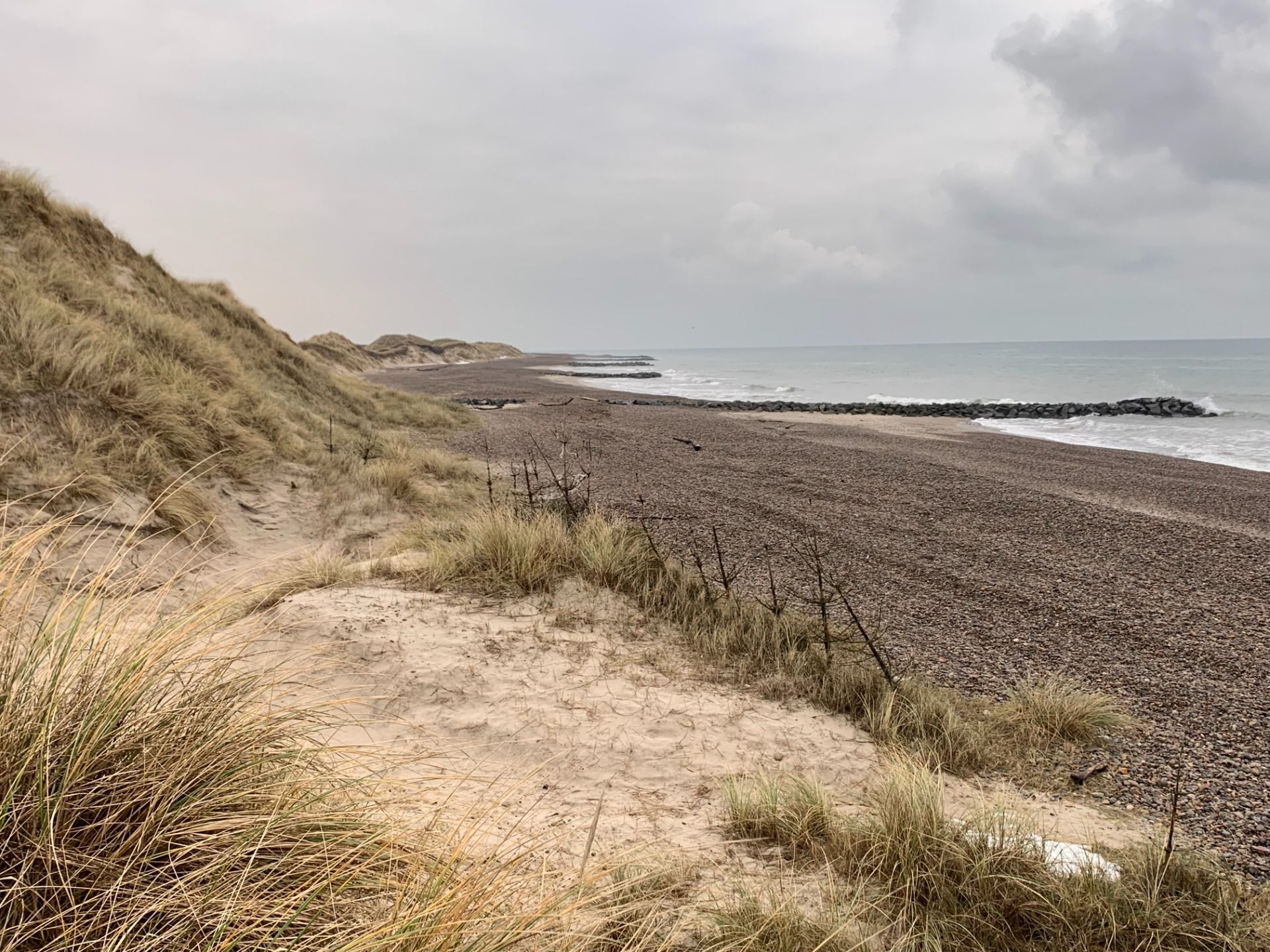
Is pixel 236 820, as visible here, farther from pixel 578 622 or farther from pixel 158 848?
pixel 578 622

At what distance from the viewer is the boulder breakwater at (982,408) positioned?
2823 centimetres

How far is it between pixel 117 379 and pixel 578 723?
22.2 feet

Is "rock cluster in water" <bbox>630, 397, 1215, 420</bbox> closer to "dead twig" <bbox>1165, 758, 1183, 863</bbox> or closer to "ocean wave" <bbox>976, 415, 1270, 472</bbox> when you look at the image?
"ocean wave" <bbox>976, 415, 1270, 472</bbox>

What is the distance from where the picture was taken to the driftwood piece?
349 centimetres

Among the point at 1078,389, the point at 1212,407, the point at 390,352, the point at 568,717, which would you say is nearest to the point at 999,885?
the point at 568,717

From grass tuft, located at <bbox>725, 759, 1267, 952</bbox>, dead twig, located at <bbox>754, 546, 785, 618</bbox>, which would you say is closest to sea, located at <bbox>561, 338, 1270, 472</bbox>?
dead twig, located at <bbox>754, 546, 785, 618</bbox>

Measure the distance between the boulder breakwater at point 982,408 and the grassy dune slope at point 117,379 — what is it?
1575 centimetres

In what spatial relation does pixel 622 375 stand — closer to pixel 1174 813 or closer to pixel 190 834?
pixel 1174 813

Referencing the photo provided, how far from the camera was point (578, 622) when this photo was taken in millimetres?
5109

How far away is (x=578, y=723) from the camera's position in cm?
384

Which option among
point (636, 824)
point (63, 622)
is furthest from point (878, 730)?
point (63, 622)

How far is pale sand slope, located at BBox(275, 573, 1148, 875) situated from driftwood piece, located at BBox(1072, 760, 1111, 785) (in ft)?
0.77

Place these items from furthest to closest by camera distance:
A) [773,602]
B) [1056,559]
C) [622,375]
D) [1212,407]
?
[622,375] → [1212,407] → [1056,559] → [773,602]

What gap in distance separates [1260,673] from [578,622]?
15.9 feet
